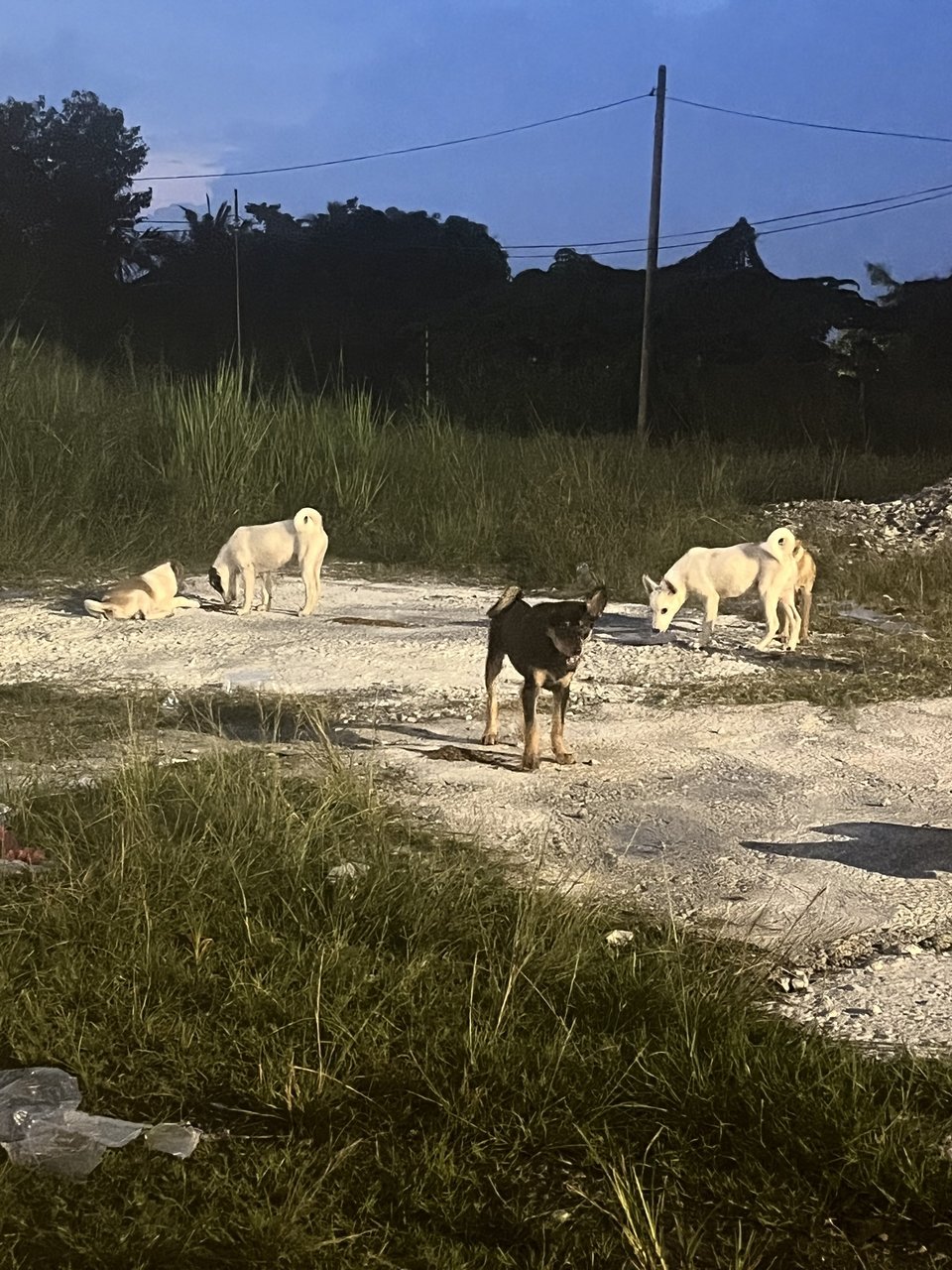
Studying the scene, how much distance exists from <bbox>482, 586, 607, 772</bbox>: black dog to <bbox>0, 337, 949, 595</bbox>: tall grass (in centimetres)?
467

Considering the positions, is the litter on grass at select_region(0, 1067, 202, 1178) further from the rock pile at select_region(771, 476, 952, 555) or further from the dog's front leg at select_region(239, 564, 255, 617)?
the rock pile at select_region(771, 476, 952, 555)

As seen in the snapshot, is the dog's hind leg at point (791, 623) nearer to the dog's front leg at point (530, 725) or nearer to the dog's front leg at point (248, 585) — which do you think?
the dog's front leg at point (530, 725)

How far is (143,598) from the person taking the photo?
8828 mm

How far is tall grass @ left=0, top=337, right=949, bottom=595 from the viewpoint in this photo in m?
11.5

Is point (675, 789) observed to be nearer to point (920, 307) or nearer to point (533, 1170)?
point (533, 1170)

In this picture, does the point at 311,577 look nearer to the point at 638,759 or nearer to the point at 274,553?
the point at 274,553

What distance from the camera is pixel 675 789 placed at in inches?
219

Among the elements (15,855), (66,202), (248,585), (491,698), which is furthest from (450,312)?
(15,855)

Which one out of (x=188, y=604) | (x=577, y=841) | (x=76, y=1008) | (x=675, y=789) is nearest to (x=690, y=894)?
(x=577, y=841)

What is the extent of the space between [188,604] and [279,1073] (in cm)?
638

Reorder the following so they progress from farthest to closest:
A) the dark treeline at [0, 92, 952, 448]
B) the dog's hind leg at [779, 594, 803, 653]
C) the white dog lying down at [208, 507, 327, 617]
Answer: the dark treeline at [0, 92, 952, 448] → the white dog lying down at [208, 507, 327, 617] → the dog's hind leg at [779, 594, 803, 653]

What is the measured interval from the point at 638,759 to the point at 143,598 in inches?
161

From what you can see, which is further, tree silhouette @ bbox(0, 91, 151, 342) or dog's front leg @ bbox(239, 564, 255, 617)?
tree silhouette @ bbox(0, 91, 151, 342)

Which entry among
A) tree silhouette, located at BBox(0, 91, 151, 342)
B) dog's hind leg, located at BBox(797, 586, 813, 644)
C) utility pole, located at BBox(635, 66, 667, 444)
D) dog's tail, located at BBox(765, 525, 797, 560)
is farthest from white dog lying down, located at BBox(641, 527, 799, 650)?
tree silhouette, located at BBox(0, 91, 151, 342)
